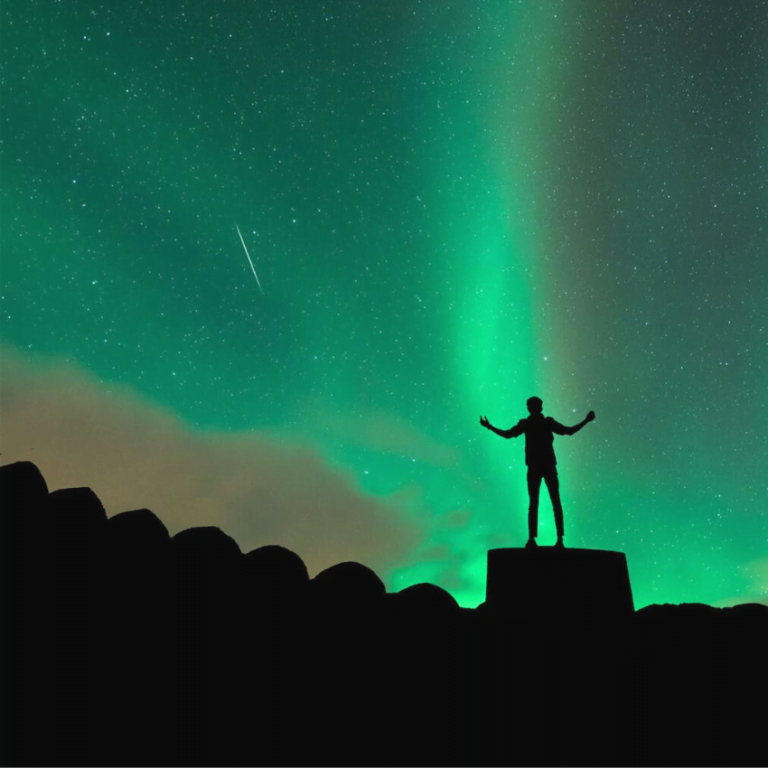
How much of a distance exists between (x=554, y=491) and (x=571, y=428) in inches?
42.8

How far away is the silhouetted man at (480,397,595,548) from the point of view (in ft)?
30.1

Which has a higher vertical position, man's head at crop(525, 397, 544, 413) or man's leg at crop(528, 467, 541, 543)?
man's head at crop(525, 397, 544, 413)

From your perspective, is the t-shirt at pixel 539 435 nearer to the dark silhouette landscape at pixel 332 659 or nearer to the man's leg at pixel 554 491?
the man's leg at pixel 554 491

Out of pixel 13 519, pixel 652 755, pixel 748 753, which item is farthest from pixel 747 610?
pixel 13 519

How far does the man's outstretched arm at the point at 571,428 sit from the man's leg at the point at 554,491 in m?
0.63

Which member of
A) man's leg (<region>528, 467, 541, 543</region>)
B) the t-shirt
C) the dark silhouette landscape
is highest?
the t-shirt

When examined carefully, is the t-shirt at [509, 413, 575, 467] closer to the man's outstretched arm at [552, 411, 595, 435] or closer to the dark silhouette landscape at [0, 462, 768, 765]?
the man's outstretched arm at [552, 411, 595, 435]

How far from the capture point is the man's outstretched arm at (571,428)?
8.67 meters

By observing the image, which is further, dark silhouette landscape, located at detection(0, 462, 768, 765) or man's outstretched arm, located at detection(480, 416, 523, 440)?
man's outstretched arm, located at detection(480, 416, 523, 440)

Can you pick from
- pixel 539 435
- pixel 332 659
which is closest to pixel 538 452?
pixel 539 435

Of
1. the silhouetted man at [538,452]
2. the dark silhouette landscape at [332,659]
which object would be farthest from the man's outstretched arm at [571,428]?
the dark silhouette landscape at [332,659]

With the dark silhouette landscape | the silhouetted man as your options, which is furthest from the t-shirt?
the dark silhouette landscape

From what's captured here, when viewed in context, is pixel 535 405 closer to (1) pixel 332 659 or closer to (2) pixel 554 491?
(2) pixel 554 491

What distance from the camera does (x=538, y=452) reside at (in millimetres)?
9234
